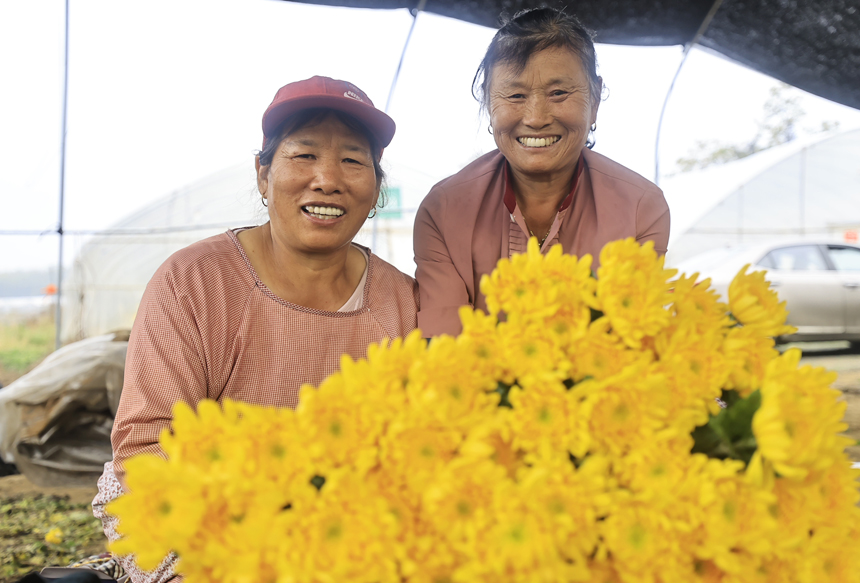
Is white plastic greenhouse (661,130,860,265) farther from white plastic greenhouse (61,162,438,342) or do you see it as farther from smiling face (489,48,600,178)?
smiling face (489,48,600,178)

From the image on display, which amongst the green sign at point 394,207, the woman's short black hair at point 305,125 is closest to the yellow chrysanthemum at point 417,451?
the woman's short black hair at point 305,125

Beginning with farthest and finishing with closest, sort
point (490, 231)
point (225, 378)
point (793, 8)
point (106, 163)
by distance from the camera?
1. point (106, 163)
2. point (793, 8)
3. point (490, 231)
4. point (225, 378)

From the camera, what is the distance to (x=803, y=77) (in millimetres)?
4246

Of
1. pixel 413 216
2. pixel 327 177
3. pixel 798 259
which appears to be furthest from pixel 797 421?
pixel 413 216

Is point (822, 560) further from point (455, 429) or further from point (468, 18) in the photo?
point (468, 18)

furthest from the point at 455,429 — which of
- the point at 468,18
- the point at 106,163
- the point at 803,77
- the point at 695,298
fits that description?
the point at 106,163

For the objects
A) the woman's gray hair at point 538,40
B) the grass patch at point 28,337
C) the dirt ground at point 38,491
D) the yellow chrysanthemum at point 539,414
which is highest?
the woman's gray hair at point 538,40

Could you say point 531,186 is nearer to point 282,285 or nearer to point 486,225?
point 486,225

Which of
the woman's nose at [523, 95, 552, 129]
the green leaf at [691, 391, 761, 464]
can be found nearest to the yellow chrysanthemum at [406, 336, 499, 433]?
the green leaf at [691, 391, 761, 464]

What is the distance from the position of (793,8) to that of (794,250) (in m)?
5.15

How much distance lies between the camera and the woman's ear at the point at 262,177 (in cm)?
157

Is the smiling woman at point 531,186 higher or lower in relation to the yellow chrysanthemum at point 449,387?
higher

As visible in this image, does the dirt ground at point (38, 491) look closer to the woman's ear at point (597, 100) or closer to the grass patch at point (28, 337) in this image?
the woman's ear at point (597, 100)

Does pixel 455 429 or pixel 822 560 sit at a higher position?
pixel 455 429
